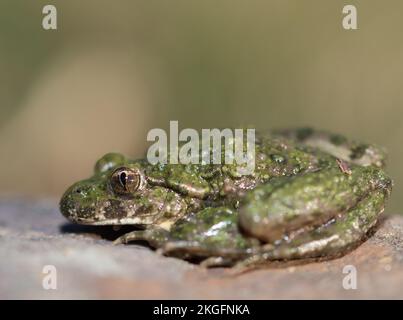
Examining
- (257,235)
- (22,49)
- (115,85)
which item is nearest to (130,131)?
(115,85)

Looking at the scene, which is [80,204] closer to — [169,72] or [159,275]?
[159,275]

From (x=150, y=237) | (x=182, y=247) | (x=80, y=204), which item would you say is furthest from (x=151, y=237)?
(x=80, y=204)

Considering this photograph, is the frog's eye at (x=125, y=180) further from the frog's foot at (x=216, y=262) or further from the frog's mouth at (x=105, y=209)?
the frog's foot at (x=216, y=262)

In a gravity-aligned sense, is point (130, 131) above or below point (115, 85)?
below
